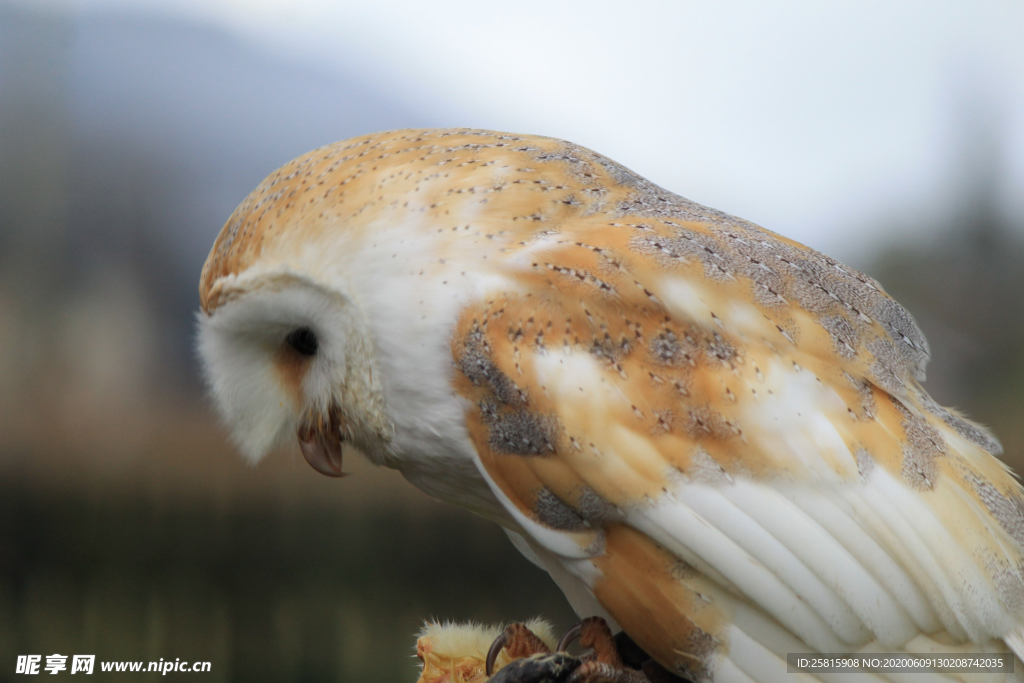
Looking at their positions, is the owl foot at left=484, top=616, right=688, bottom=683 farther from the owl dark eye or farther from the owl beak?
the owl dark eye

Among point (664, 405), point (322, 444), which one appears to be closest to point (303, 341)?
point (322, 444)

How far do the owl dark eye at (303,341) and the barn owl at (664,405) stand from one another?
4 cm

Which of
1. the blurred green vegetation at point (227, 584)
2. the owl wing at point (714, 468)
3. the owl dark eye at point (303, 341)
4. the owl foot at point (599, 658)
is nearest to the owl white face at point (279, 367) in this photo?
the owl dark eye at point (303, 341)

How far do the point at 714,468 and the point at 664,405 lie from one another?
65mm

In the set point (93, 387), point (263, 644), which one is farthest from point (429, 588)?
point (93, 387)

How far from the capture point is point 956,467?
61 cm

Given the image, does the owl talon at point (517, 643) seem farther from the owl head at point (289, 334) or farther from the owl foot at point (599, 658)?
the owl head at point (289, 334)

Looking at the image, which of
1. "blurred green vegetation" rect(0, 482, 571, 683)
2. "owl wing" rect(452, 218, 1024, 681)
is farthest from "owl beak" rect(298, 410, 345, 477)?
"blurred green vegetation" rect(0, 482, 571, 683)

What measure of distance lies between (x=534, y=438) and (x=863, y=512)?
0.28m

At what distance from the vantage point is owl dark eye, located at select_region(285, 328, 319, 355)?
27.7 inches

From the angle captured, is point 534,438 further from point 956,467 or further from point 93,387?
point 93,387

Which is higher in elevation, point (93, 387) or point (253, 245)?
point (93, 387)

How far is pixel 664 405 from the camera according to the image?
553 mm

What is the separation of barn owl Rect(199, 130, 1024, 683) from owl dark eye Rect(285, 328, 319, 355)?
0.04m
